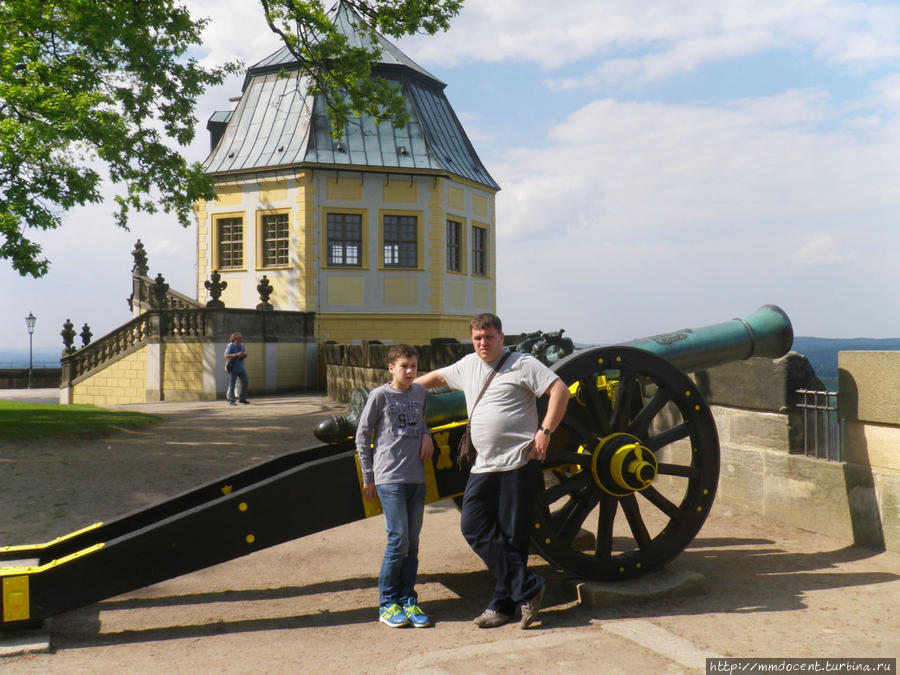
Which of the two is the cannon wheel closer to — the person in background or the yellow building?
the person in background

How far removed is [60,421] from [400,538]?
9726 millimetres

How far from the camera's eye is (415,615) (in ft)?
13.2

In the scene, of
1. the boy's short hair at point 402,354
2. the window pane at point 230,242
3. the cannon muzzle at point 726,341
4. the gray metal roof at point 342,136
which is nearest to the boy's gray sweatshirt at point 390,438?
the boy's short hair at point 402,354

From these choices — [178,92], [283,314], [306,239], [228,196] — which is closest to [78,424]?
[178,92]

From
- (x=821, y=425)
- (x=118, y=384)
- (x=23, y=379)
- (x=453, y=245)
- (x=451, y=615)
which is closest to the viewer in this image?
(x=451, y=615)

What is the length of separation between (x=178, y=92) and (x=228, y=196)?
11.0 m

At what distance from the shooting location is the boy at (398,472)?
4062 millimetres

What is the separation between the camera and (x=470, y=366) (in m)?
4.20

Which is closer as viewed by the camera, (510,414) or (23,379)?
(510,414)

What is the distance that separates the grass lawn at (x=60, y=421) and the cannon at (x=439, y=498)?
7.24 metres

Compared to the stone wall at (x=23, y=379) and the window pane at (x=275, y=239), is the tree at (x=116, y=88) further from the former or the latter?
the stone wall at (x=23, y=379)

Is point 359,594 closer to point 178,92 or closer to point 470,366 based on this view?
point 470,366

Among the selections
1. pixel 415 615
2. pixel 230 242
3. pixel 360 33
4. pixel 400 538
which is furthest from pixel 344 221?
pixel 415 615

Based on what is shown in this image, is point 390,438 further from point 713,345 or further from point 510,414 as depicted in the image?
point 713,345
